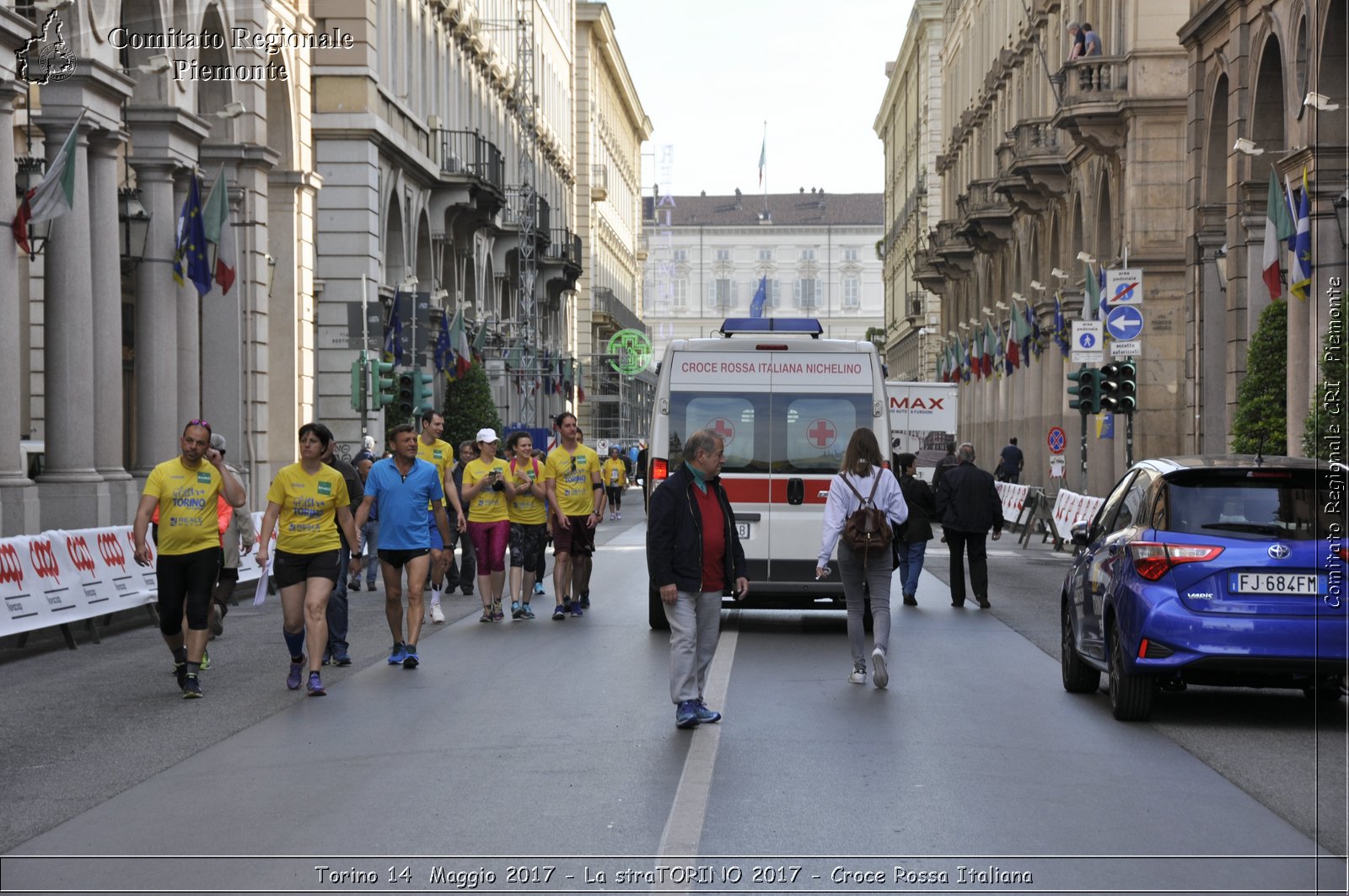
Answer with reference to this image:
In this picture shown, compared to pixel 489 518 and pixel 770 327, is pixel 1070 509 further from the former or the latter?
pixel 489 518

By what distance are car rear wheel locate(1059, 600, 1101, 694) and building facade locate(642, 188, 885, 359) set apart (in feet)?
471

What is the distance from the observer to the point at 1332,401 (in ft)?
57.2

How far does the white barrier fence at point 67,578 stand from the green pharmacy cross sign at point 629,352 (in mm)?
59551

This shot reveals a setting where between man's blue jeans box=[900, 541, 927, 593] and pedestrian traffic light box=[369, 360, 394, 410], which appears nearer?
man's blue jeans box=[900, 541, 927, 593]

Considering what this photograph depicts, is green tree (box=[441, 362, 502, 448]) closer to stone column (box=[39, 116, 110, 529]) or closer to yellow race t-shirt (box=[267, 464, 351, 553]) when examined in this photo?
stone column (box=[39, 116, 110, 529])

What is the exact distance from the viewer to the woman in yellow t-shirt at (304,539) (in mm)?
13133

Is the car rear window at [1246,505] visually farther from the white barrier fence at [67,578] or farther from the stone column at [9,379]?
the stone column at [9,379]

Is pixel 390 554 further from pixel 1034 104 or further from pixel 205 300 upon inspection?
pixel 1034 104

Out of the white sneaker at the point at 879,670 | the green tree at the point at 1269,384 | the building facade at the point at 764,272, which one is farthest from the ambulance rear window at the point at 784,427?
the building facade at the point at 764,272

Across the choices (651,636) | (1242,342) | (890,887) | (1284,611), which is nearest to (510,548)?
(651,636)

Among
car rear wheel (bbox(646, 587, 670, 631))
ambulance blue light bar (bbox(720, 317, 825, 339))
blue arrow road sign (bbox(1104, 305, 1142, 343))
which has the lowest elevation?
car rear wheel (bbox(646, 587, 670, 631))

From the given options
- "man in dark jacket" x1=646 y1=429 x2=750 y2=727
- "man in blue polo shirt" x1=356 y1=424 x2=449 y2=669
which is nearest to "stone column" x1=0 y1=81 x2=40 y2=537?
"man in blue polo shirt" x1=356 y1=424 x2=449 y2=669

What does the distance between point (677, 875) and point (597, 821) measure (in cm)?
105

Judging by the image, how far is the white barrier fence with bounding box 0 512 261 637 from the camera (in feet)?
51.0
